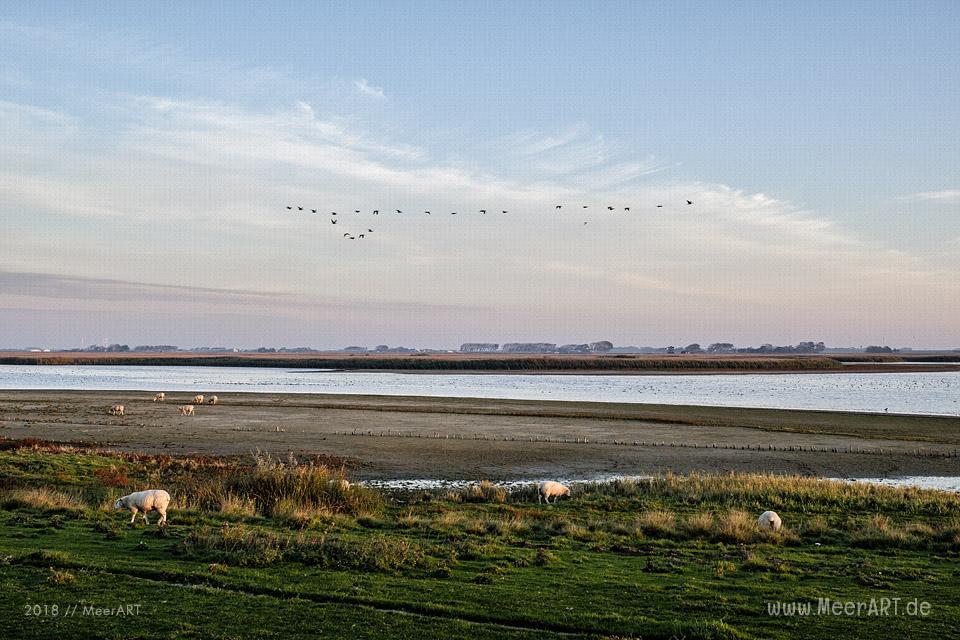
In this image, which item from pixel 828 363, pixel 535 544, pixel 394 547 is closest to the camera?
pixel 394 547

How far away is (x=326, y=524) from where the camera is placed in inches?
736

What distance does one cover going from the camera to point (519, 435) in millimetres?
46125

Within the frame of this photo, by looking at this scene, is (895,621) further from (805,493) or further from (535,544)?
(805,493)

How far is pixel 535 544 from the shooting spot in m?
17.2

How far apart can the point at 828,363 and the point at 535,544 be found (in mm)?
186402

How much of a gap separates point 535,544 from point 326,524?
4.99 metres

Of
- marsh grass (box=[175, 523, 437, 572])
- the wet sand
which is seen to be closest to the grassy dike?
marsh grass (box=[175, 523, 437, 572])

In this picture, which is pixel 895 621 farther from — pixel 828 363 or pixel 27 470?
pixel 828 363

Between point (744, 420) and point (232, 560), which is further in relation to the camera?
point (744, 420)

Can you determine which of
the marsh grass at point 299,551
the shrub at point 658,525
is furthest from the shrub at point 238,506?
the shrub at point 658,525

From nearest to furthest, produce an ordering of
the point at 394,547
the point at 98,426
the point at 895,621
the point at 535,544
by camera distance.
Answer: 1. the point at 895,621
2. the point at 394,547
3. the point at 535,544
4. the point at 98,426

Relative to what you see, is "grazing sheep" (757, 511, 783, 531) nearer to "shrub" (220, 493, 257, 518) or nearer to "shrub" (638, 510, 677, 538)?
"shrub" (638, 510, 677, 538)

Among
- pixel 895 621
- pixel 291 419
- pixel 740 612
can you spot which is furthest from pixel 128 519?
pixel 291 419

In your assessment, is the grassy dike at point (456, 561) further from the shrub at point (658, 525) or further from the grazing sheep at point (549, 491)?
the grazing sheep at point (549, 491)
